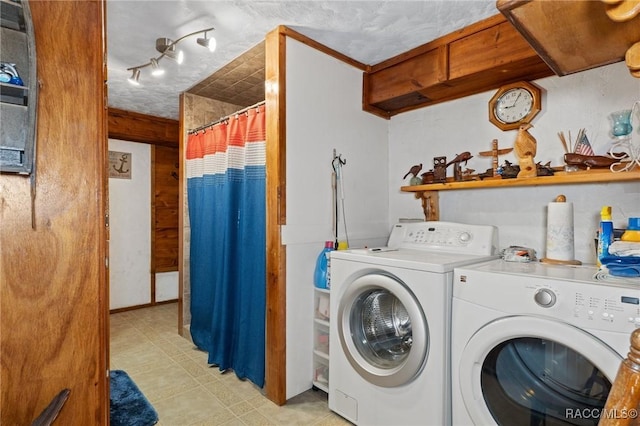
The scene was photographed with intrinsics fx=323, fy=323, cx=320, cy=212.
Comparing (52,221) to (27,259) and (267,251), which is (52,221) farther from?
(267,251)

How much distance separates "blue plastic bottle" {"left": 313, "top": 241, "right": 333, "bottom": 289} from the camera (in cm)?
204

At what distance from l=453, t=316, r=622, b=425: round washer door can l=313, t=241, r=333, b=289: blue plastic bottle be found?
0.90 metres

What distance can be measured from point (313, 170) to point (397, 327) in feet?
3.52

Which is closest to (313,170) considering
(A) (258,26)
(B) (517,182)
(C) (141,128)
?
(A) (258,26)

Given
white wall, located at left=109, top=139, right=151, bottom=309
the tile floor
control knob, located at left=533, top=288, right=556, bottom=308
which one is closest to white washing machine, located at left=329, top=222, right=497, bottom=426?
the tile floor

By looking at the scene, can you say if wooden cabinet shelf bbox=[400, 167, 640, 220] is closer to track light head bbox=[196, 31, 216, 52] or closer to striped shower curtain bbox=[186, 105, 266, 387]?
striped shower curtain bbox=[186, 105, 266, 387]

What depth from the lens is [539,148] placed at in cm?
194

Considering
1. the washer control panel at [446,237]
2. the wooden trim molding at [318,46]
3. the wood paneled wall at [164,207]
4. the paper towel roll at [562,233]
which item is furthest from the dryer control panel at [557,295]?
the wood paneled wall at [164,207]

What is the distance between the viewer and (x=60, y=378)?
2.83 ft

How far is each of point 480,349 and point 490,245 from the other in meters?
0.75

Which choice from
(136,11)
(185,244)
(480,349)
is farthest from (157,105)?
(480,349)

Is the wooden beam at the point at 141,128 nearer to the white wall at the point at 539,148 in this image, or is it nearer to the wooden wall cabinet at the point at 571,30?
the white wall at the point at 539,148

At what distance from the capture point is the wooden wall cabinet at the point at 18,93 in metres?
0.76

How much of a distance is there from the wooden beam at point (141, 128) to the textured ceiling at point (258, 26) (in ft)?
3.26
